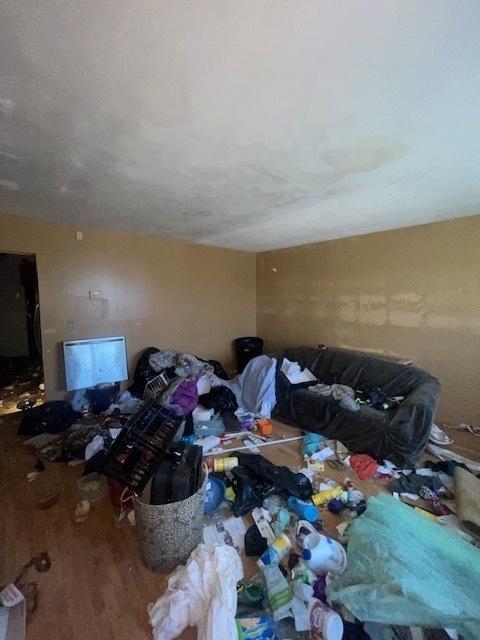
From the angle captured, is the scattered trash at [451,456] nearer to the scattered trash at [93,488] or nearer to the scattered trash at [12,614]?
the scattered trash at [93,488]

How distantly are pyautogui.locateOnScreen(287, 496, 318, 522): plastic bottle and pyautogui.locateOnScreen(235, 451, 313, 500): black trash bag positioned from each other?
0.07 meters

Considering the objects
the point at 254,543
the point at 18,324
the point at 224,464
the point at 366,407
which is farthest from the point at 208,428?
the point at 18,324

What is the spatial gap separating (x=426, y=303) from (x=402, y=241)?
77 centimetres

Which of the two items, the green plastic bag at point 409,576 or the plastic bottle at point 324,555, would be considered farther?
the plastic bottle at point 324,555

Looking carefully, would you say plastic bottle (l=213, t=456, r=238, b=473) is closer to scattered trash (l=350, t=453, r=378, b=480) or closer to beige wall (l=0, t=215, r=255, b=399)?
scattered trash (l=350, t=453, r=378, b=480)

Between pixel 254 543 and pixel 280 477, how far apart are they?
510 millimetres

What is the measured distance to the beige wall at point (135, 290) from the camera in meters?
3.18

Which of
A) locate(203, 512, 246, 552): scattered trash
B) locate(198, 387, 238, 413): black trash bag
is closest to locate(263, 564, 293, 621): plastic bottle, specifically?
locate(203, 512, 246, 552): scattered trash

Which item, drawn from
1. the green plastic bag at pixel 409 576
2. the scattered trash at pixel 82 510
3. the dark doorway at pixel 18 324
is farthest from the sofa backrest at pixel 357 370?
the dark doorway at pixel 18 324

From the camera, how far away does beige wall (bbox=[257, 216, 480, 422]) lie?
272cm

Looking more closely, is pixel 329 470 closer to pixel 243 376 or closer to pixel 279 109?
pixel 243 376

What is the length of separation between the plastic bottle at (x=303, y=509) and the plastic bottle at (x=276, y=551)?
0.20 m

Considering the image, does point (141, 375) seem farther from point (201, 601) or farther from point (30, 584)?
point (201, 601)

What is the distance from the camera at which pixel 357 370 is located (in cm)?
318
